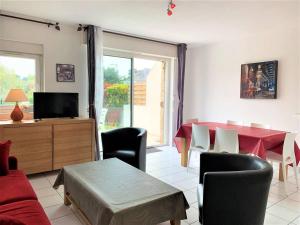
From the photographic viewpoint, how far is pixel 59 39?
4.02m

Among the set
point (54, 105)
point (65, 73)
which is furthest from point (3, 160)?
point (65, 73)

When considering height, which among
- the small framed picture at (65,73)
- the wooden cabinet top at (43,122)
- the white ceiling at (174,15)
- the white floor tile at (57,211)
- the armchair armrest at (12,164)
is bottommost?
the white floor tile at (57,211)

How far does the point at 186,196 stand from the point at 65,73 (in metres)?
2.85

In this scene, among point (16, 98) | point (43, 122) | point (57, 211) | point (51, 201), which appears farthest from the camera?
point (43, 122)

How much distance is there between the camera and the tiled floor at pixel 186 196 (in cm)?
240

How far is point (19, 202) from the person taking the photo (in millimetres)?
1839

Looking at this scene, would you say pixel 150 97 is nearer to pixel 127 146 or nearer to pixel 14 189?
pixel 127 146

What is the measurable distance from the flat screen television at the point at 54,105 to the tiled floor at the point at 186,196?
0.95 metres

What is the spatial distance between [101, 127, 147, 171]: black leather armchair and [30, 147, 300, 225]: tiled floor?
1.74 feet

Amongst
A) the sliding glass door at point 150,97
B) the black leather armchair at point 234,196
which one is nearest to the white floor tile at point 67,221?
the black leather armchair at point 234,196

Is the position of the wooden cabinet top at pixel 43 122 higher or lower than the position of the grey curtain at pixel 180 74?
lower

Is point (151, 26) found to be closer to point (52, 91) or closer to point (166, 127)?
point (52, 91)

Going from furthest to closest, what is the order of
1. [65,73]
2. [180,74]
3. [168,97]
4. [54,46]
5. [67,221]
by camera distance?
[168,97] < [180,74] < [65,73] < [54,46] < [67,221]

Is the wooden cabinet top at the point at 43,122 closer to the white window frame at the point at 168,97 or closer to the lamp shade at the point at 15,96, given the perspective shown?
the lamp shade at the point at 15,96
